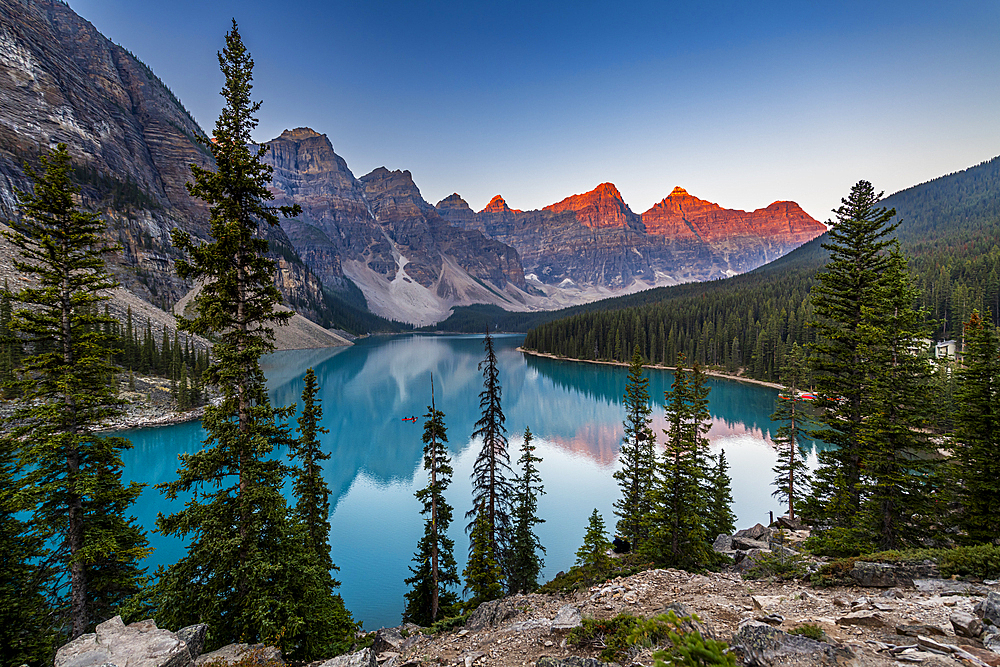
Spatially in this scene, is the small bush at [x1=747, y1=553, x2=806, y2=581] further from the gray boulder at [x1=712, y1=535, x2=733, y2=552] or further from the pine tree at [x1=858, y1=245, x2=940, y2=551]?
the gray boulder at [x1=712, y1=535, x2=733, y2=552]

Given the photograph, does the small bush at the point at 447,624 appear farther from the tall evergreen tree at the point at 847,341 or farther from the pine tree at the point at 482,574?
the tall evergreen tree at the point at 847,341

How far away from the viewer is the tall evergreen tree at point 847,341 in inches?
533

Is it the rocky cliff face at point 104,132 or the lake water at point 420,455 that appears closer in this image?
the lake water at point 420,455

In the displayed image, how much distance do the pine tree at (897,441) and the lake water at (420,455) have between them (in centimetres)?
1373

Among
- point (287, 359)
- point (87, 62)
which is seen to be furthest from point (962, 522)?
point (87, 62)

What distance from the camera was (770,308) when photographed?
276 feet

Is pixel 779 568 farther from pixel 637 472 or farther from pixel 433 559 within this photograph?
pixel 433 559

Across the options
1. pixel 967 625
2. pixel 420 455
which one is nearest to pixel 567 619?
pixel 967 625

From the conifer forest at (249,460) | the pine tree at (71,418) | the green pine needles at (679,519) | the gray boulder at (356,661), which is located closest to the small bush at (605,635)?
the gray boulder at (356,661)

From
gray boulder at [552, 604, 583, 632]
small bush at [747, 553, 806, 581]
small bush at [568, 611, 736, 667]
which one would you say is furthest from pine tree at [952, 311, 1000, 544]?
gray boulder at [552, 604, 583, 632]

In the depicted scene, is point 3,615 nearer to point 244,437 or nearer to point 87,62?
point 244,437

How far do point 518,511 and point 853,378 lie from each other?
1376 centimetres

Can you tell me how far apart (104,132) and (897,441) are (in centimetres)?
19781

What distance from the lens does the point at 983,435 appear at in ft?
36.4
